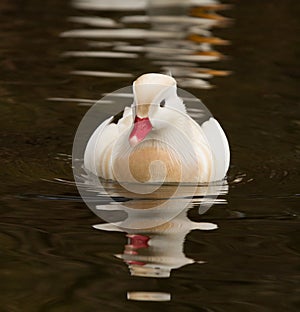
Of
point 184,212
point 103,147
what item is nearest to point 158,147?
point 103,147

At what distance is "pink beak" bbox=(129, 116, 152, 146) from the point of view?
695 cm

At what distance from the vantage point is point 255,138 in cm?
838

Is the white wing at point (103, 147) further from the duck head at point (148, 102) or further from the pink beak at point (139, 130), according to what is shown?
the pink beak at point (139, 130)

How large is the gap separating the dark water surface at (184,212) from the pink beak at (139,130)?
0.47 metres

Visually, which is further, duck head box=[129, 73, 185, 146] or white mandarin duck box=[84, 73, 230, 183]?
white mandarin duck box=[84, 73, 230, 183]

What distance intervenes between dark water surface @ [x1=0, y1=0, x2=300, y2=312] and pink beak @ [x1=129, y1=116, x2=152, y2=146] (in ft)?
1.54

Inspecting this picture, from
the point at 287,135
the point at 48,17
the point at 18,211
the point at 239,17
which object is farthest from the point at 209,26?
the point at 18,211

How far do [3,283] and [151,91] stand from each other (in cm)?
197

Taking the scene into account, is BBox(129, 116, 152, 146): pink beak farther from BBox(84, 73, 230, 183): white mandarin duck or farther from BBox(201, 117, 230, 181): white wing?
BBox(201, 117, 230, 181): white wing

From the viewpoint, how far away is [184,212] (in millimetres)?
6801

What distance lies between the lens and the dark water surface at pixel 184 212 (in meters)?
5.48

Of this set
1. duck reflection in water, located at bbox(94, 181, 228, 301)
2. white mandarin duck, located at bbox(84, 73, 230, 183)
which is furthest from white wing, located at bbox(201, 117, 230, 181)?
duck reflection in water, located at bbox(94, 181, 228, 301)

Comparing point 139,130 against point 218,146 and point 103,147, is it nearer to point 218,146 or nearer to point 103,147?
point 103,147

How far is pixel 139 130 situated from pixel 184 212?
0.57 meters
